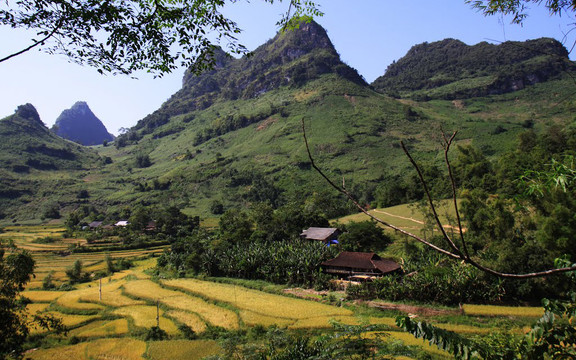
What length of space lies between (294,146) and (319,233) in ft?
179

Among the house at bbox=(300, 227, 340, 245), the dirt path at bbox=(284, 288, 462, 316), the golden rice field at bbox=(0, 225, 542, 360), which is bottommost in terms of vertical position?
the golden rice field at bbox=(0, 225, 542, 360)

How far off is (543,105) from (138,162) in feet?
422

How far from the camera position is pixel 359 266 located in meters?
26.7

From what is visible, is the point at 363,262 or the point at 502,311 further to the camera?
the point at 363,262

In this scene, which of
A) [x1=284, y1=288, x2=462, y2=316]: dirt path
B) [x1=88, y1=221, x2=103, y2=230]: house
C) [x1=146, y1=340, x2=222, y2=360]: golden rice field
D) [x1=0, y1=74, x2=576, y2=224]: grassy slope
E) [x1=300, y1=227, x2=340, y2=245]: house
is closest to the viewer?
[x1=146, y1=340, x2=222, y2=360]: golden rice field

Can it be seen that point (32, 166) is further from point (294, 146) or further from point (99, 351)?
point (99, 351)

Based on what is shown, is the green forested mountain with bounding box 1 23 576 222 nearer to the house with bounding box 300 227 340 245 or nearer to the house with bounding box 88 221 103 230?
the house with bounding box 88 221 103 230

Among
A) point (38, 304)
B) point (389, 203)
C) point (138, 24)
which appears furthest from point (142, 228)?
point (138, 24)

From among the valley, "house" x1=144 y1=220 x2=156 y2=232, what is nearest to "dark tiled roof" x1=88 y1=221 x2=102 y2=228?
the valley

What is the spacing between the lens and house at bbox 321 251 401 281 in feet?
85.5

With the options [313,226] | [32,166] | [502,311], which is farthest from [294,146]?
[32,166]

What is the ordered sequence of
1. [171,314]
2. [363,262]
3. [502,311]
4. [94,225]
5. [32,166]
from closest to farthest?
1. [502,311]
2. [171,314]
3. [363,262]
4. [94,225]
5. [32,166]

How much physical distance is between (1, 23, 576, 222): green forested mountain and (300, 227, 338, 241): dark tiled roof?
1109 cm

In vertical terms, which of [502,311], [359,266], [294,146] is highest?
[294,146]
